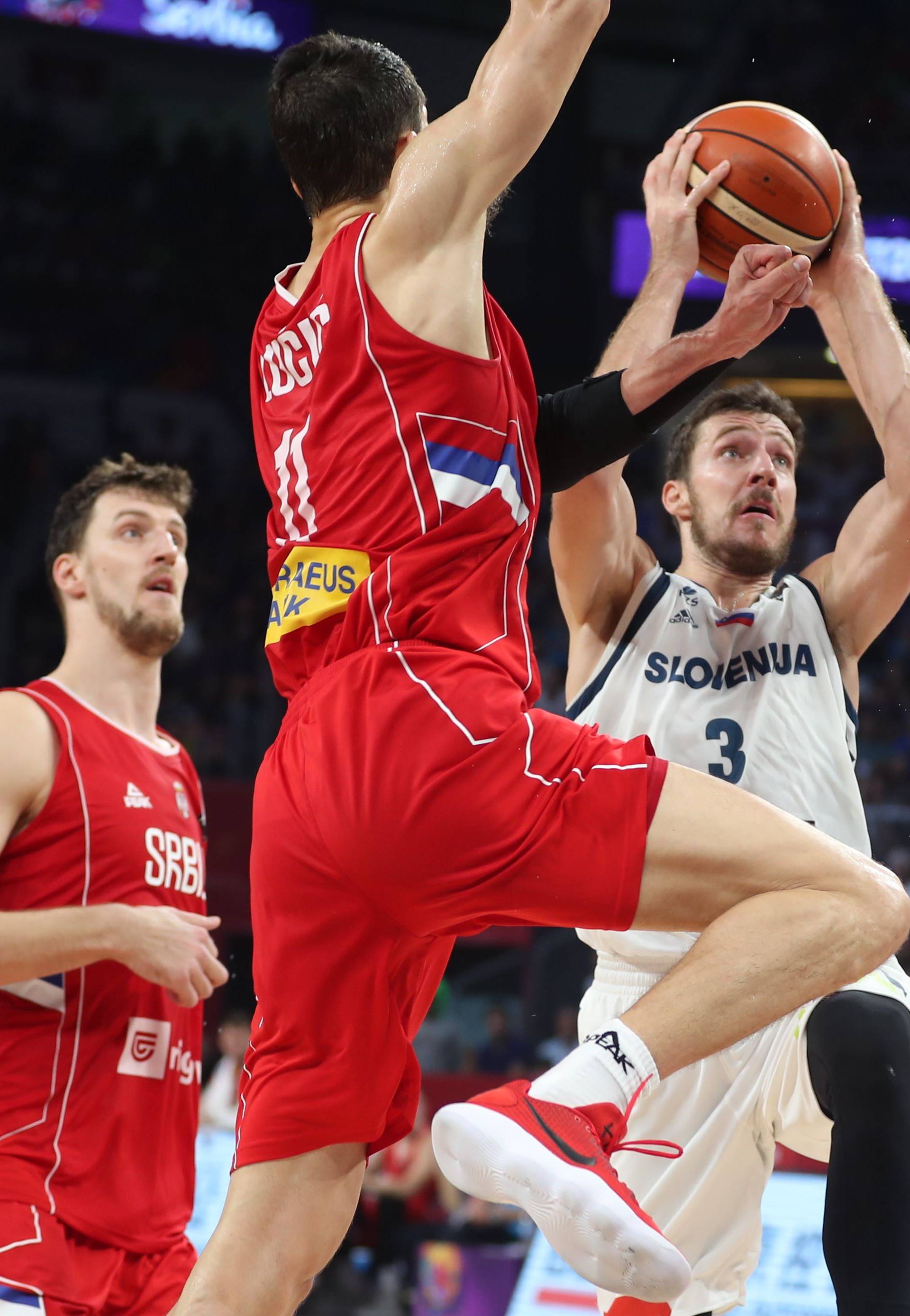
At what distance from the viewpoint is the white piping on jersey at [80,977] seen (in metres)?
3.55

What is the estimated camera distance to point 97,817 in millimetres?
3902

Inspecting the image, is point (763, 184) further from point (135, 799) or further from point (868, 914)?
point (135, 799)

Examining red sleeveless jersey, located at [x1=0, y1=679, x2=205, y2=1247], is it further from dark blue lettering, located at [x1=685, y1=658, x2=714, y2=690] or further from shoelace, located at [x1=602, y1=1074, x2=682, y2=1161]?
shoelace, located at [x1=602, y1=1074, x2=682, y2=1161]

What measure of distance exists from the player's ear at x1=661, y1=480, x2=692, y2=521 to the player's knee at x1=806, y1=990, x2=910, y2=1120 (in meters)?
1.56

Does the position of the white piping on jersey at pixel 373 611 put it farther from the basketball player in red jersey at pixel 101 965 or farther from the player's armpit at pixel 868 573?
the player's armpit at pixel 868 573

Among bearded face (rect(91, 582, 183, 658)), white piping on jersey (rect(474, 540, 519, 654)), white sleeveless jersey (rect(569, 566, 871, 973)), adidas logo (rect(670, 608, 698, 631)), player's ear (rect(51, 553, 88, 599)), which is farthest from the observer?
player's ear (rect(51, 553, 88, 599))

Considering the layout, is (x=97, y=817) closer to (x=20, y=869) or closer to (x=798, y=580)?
(x=20, y=869)

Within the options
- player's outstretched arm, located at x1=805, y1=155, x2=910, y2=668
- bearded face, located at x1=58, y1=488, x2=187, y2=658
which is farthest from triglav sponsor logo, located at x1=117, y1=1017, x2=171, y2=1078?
player's outstretched arm, located at x1=805, y1=155, x2=910, y2=668

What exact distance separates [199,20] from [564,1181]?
59.7 ft

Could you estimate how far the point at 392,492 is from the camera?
276 cm

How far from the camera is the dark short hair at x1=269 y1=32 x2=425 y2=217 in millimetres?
3088

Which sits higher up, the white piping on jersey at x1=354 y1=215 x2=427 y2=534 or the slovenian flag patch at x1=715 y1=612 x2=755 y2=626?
the white piping on jersey at x1=354 y1=215 x2=427 y2=534

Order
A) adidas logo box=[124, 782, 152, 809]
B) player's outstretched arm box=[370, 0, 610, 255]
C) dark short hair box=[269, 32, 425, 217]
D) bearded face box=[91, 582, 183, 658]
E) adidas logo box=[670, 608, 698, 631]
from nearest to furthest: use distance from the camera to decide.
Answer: player's outstretched arm box=[370, 0, 610, 255], dark short hair box=[269, 32, 425, 217], adidas logo box=[124, 782, 152, 809], adidas logo box=[670, 608, 698, 631], bearded face box=[91, 582, 183, 658]

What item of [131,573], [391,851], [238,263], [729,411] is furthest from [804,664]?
[238,263]
